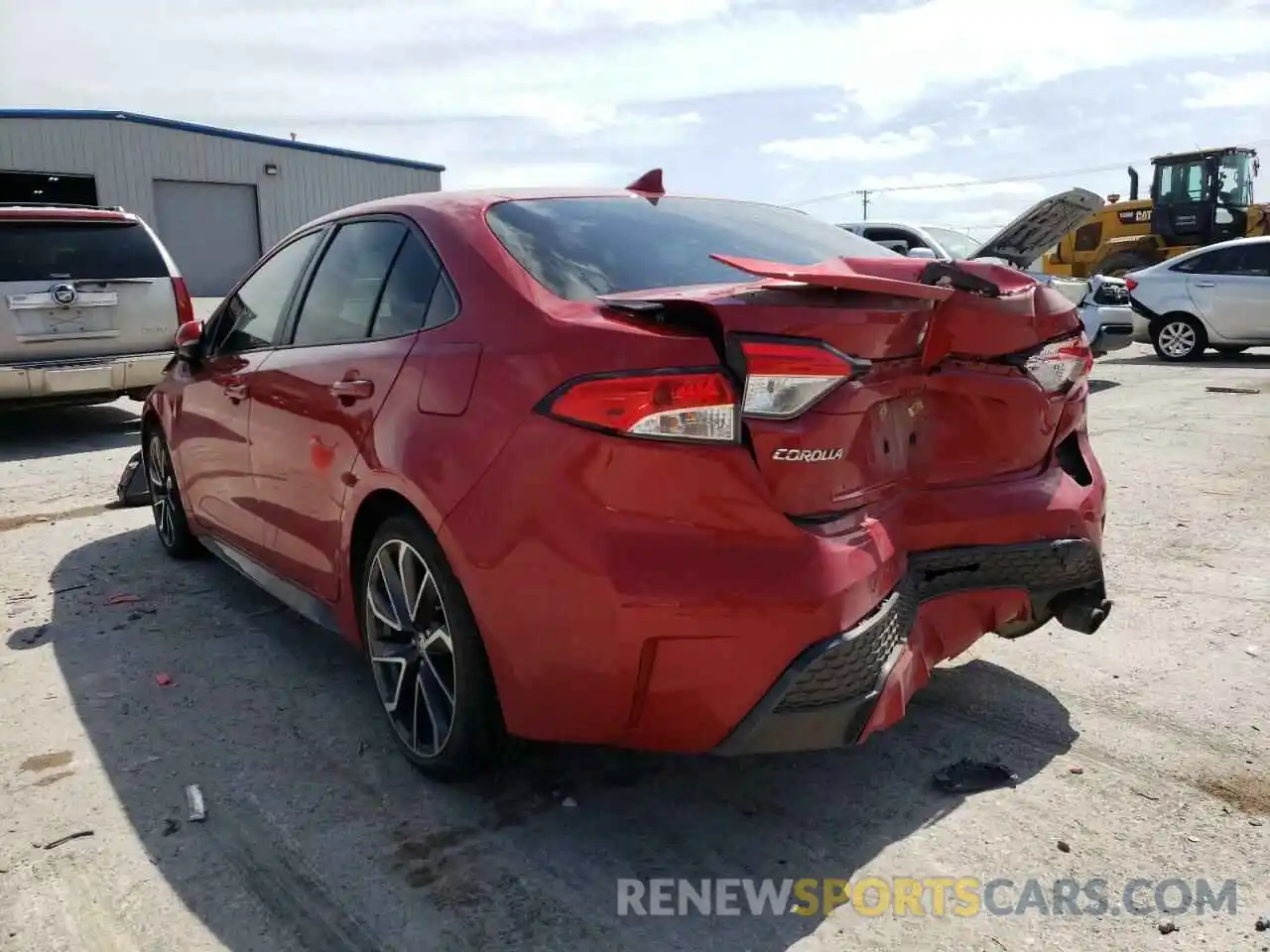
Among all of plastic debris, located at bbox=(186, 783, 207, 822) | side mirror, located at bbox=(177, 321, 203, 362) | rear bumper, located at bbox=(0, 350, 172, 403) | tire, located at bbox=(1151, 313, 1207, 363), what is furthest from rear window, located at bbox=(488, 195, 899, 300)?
tire, located at bbox=(1151, 313, 1207, 363)

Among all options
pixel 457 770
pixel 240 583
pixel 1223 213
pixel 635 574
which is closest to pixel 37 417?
pixel 240 583

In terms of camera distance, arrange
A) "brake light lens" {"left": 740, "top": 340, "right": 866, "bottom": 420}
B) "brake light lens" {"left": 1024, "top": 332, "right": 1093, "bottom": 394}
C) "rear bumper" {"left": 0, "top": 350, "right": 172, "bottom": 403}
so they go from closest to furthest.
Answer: "brake light lens" {"left": 740, "top": 340, "right": 866, "bottom": 420} → "brake light lens" {"left": 1024, "top": 332, "right": 1093, "bottom": 394} → "rear bumper" {"left": 0, "top": 350, "right": 172, "bottom": 403}

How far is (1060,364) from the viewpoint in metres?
3.05

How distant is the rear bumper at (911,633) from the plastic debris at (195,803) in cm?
148

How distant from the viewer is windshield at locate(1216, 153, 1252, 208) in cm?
2133

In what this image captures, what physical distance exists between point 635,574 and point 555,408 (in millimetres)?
425

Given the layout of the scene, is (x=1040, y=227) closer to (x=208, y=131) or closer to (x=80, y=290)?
(x=80, y=290)

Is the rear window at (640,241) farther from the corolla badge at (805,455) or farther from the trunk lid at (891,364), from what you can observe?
the corolla badge at (805,455)

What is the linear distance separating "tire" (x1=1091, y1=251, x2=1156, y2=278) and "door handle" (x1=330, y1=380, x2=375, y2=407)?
2217 cm

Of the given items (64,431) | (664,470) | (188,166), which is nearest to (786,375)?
(664,470)

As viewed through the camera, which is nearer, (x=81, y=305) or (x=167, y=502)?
(x=167, y=502)

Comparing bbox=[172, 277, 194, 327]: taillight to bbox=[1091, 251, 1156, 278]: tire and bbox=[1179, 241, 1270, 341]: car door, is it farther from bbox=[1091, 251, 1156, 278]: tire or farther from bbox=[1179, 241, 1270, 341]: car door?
bbox=[1091, 251, 1156, 278]: tire

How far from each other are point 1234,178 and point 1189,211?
1.18m

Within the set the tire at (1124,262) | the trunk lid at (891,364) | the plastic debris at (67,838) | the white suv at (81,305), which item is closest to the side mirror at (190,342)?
the plastic debris at (67,838)
